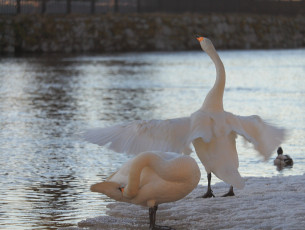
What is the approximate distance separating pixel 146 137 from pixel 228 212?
109 centimetres

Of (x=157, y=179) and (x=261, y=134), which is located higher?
(x=261, y=134)

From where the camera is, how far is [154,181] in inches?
→ 236

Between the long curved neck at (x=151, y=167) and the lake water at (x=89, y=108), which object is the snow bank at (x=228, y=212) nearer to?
the lake water at (x=89, y=108)

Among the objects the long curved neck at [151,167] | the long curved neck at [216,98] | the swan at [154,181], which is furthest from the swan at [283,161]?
the long curved neck at [151,167]

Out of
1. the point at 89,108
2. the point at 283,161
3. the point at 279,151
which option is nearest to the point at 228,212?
the point at 283,161

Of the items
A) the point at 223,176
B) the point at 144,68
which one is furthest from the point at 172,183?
the point at 144,68

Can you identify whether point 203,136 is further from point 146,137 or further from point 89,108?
point 89,108

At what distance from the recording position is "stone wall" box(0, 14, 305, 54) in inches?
1293

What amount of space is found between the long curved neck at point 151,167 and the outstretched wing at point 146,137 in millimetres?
974

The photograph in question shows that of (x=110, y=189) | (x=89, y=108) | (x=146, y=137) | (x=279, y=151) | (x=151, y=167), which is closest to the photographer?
(x=151, y=167)

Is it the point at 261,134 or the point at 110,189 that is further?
the point at 261,134

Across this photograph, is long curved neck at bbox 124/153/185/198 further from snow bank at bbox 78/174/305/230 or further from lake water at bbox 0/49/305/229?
lake water at bbox 0/49/305/229

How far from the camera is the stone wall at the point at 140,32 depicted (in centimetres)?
3284

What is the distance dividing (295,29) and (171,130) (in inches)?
1402
